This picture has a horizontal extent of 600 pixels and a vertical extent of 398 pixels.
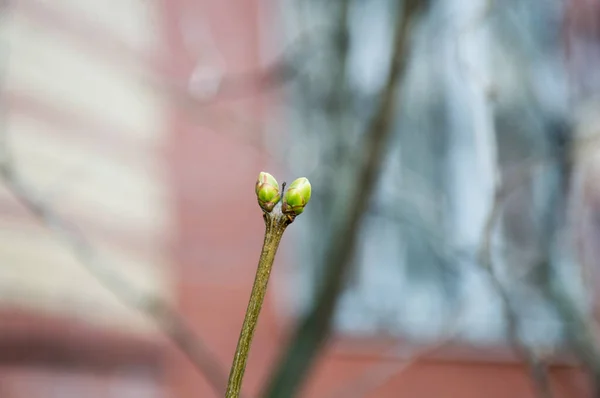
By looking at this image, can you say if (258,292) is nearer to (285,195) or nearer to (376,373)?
(285,195)

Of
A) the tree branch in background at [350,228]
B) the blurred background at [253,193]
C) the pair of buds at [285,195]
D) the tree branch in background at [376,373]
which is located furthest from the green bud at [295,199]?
the tree branch in background at [376,373]

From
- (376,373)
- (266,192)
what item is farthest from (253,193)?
(266,192)

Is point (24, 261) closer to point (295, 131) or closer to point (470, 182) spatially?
point (295, 131)

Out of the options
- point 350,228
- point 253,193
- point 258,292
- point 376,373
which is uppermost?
point 253,193

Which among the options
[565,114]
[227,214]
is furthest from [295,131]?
[565,114]

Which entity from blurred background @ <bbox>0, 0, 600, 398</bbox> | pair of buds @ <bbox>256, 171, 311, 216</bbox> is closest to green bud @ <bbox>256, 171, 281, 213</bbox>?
pair of buds @ <bbox>256, 171, 311, 216</bbox>

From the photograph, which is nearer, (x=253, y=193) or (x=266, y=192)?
(x=266, y=192)

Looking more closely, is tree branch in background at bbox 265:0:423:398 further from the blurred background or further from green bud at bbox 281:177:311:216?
the blurred background
